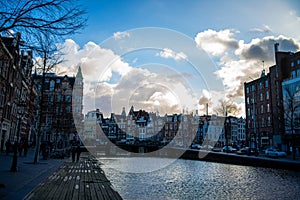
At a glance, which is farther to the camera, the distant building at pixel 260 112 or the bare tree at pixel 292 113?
the distant building at pixel 260 112

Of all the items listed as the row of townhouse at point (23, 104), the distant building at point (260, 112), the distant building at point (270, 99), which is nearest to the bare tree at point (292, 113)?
the distant building at point (270, 99)

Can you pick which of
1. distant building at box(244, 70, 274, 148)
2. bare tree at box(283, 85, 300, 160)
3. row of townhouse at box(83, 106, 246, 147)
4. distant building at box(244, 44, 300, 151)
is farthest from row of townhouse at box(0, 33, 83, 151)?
row of townhouse at box(83, 106, 246, 147)

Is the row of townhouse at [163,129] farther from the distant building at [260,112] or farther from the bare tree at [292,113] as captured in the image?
the bare tree at [292,113]

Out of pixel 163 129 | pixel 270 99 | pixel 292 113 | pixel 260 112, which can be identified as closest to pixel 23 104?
pixel 292 113

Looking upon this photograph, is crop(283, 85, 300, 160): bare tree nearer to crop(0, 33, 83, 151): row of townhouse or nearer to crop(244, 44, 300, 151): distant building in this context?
crop(244, 44, 300, 151): distant building

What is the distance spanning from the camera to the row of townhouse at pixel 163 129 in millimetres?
113688

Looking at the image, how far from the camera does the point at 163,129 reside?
128 m

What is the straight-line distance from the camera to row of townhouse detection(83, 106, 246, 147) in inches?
4476

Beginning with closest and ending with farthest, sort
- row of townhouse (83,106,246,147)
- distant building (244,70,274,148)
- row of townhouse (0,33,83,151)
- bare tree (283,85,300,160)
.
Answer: row of townhouse (0,33,83,151) < bare tree (283,85,300,160) < distant building (244,70,274,148) < row of townhouse (83,106,246,147)

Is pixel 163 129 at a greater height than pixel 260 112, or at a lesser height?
lesser

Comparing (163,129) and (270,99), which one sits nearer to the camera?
(270,99)

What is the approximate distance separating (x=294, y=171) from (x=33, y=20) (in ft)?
99.4

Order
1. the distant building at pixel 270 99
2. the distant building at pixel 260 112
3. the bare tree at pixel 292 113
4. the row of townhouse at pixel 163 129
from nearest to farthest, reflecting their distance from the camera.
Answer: the bare tree at pixel 292 113 < the distant building at pixel 270 99 < the distant building at pixel 260 112 < the row of townhouse at pixel 163 129

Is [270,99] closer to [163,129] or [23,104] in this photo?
[23,104]
